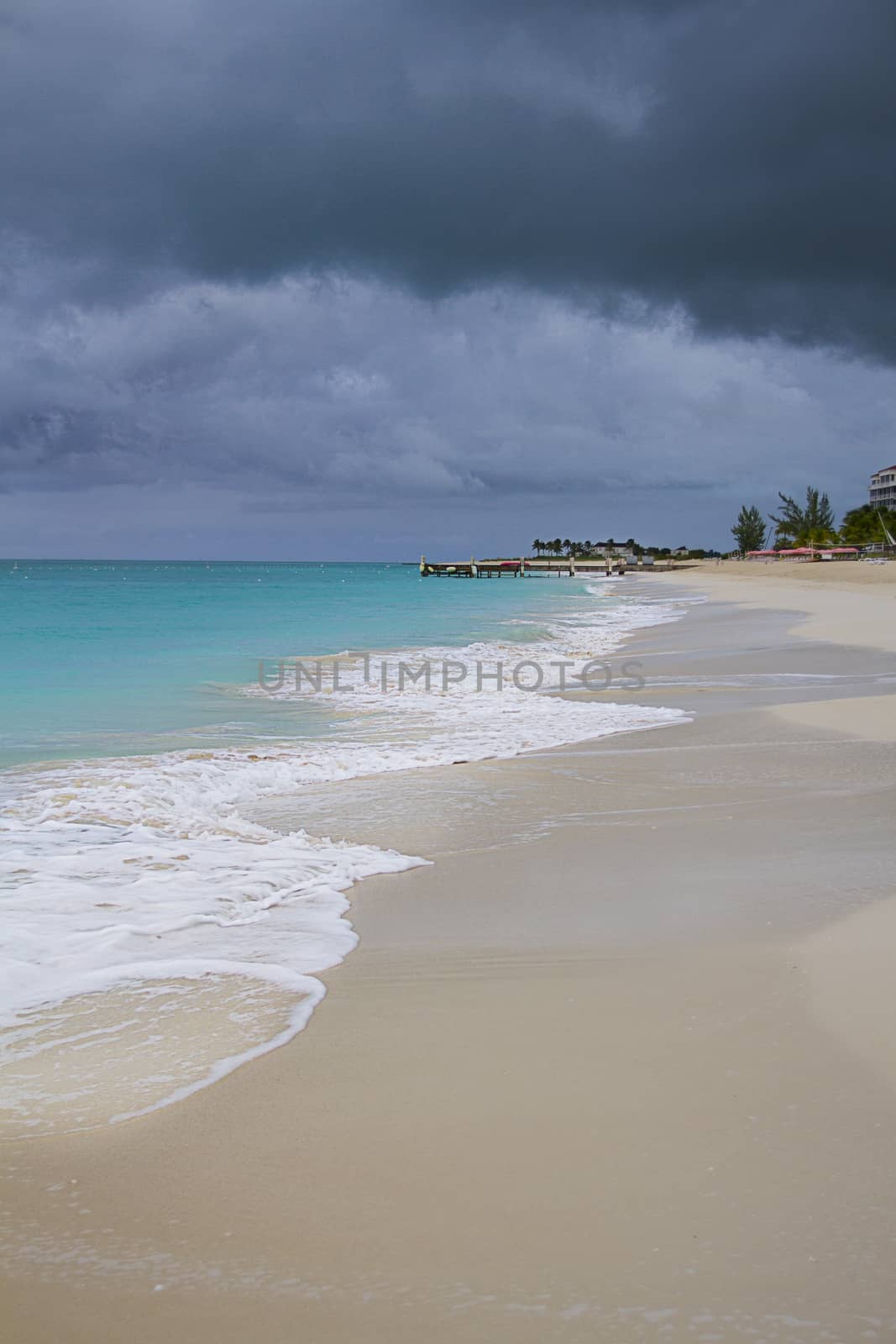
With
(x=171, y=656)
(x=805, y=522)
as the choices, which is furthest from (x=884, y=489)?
(x=171, y=656)

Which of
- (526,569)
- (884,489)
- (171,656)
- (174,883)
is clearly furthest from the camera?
(526,569)

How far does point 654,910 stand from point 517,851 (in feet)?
4.12

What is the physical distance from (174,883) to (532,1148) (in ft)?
→ 9.40

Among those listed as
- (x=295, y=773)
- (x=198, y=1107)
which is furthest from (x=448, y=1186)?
(x=295, y=773)

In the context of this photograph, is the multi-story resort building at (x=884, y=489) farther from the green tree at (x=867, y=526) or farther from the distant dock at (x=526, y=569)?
the distant dock at (x=526, y=569)

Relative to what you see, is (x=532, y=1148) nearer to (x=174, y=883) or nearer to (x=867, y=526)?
(x=174, y=883)

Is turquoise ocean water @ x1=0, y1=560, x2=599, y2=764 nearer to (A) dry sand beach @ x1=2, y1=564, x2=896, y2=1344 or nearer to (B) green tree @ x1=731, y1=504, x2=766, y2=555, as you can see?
(A) dry sand beach @ x1=2, y1=564, x2=896, y2=1344

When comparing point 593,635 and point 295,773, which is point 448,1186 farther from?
point 593,635

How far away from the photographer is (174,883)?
478cm

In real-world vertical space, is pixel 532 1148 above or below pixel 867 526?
below

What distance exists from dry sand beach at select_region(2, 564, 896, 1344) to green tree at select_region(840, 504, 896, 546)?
112316 millimetres

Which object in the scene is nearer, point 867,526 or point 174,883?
point 174,883

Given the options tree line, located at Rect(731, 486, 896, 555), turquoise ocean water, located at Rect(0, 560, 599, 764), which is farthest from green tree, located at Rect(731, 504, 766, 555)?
turquoise ocean water, located at Rect(0, 560, 599, 764)

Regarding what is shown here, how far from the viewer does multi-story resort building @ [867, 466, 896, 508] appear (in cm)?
13900
